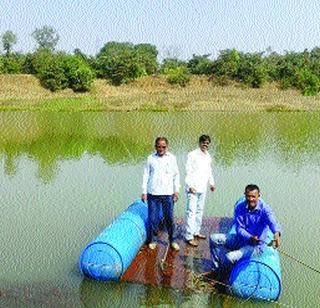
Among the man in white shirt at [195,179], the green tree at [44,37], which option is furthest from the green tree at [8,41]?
the man in white shirt at [195,179]

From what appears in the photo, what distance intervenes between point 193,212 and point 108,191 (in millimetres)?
5170

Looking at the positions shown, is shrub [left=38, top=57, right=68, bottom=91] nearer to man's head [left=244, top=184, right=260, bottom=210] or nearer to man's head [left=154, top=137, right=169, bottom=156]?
man's head [left=154, top=137, right=169, bottom=156]

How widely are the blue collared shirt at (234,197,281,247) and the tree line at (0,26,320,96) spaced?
40.9 metres

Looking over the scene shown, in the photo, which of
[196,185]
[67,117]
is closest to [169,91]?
[67,117]

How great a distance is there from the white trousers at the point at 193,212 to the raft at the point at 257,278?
190 centimetres

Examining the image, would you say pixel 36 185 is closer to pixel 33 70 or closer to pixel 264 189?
pixel 264 189

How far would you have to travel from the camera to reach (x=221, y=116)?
117 feet

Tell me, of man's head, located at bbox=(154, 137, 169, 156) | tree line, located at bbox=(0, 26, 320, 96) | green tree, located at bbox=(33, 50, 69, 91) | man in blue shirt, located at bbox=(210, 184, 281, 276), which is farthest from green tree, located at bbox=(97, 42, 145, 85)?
man in blue shirt, located at bbox=(210, 184, 281, 276)

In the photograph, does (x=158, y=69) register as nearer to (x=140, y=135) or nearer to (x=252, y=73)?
(x=252, y=73)

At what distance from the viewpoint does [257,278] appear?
23.0 ft

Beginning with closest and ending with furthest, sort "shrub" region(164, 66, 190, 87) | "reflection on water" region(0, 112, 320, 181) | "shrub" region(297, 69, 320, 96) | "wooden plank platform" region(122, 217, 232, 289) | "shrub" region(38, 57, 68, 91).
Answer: "wooden plank platform" region(122, 217, 232, 289) → "reflection on water" region(0, 112, 320, 181) → "shrub" region(38, 57, 68, 91) → "shrub" region(297, 69, 320, 96) → "shrub" region(164, 66, 190, 87)

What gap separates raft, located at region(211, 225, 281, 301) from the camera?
6.96 m

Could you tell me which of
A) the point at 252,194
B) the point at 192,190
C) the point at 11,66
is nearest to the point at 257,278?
the point at 252,194

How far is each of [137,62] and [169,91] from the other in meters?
5.26
